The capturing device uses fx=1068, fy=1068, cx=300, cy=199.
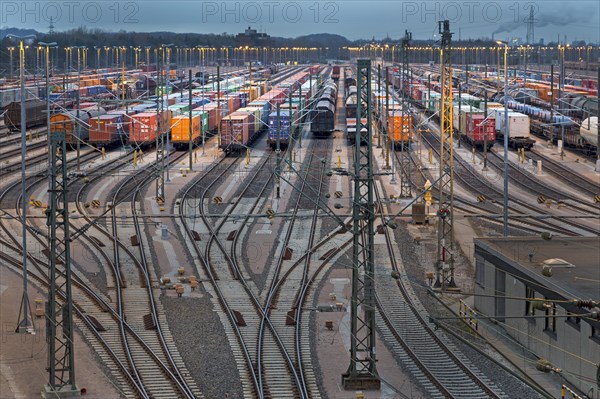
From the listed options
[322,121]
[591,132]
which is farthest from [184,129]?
[591,132]

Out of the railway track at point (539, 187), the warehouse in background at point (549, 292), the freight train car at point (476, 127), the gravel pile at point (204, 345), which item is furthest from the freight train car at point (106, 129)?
the warehouse in background at point (549, 292)

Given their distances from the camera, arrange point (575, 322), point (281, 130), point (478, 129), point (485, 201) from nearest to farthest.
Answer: point (575, 322), point (485, 201), point (478, 129), point (281, 130)

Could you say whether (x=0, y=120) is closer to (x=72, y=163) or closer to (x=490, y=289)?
(x=72, y=163)

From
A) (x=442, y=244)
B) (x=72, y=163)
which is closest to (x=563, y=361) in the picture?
(x=442, y=244)

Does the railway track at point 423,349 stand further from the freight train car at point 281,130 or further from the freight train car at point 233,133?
the freight train car at point 281,130

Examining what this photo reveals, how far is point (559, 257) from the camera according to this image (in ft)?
75.5

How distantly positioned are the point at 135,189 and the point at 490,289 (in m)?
21.5

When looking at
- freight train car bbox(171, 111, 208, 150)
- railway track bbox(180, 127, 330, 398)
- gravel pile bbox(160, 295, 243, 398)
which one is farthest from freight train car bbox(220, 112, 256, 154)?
gravel pile bbox(160, 295, 243, 398)

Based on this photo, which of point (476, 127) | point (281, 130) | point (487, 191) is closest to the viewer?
point (487, 191)

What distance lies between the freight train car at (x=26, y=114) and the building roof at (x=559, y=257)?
1688 inches

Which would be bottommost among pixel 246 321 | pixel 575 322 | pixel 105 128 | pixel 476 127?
pixel 246 321

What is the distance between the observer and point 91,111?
204 feet

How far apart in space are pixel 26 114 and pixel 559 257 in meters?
46.4

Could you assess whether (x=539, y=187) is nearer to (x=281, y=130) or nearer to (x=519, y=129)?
(x=519, y=129)
